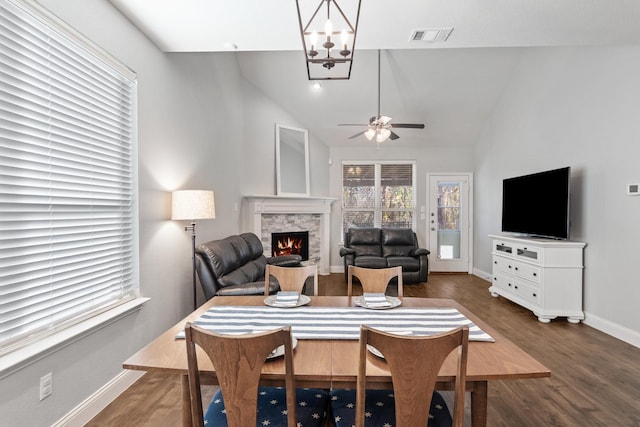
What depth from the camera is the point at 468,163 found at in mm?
6598

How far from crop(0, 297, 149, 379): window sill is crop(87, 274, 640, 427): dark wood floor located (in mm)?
557

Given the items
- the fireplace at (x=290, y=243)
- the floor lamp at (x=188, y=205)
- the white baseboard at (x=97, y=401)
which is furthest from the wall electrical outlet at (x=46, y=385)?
the fireplace at (x=290, y=243)

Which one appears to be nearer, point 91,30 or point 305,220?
point 91,30

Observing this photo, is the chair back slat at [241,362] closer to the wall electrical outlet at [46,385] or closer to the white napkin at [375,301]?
the white napkin at [375,301]

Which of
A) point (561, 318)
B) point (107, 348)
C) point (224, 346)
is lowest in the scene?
point (561, 318)

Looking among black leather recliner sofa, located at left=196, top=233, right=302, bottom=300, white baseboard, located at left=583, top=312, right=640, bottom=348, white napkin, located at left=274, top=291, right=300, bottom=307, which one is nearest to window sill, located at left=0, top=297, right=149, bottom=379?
black leather recliner sofa, located at left=196, top=233, right=302, bottom=300

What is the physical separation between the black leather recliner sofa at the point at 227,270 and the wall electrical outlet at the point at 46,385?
4.20 feet

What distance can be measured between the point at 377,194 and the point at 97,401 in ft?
18.0

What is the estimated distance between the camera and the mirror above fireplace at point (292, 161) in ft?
19.0

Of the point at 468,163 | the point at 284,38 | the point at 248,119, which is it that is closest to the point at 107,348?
the point at 284,38

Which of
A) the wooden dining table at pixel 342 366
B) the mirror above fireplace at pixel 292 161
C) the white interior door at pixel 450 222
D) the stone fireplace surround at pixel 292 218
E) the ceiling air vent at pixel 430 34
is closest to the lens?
the wooden dining table at pixel 342 366

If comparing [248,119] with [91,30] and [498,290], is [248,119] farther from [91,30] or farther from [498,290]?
[498,290]

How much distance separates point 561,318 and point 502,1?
3.44 m

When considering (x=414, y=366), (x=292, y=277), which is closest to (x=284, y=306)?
(x=292, y=277)
